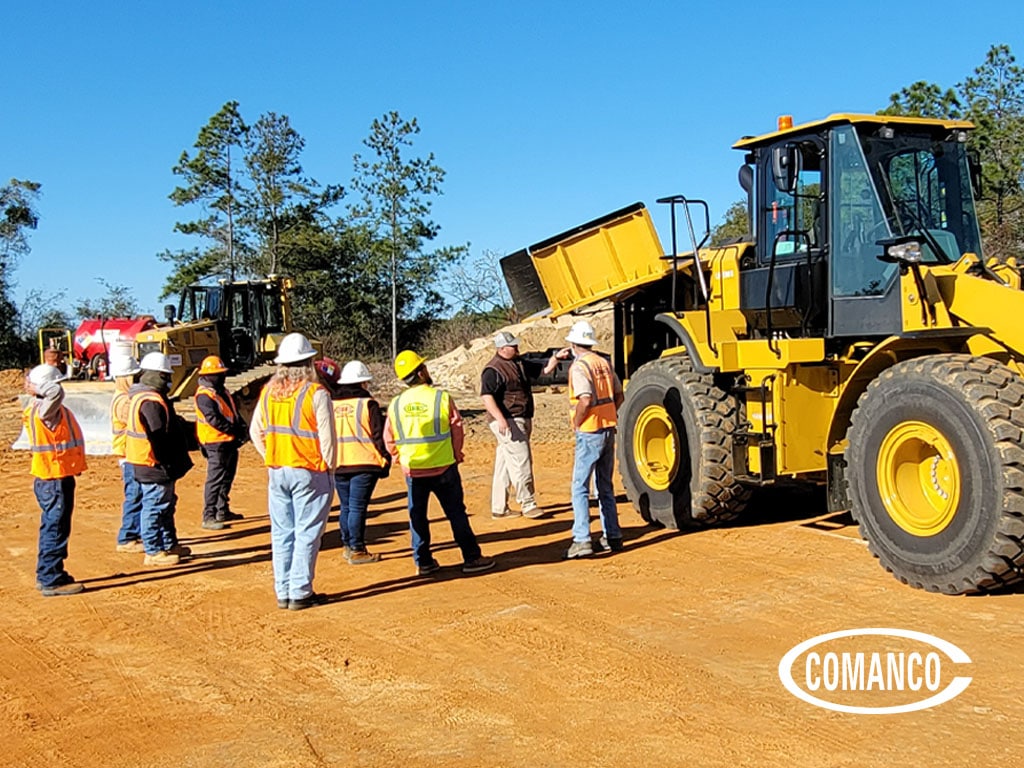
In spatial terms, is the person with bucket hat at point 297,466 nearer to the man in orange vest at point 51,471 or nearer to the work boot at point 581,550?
the man in orange vest at point 51,471

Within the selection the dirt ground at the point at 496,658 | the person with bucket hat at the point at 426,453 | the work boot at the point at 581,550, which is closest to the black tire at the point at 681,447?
the dirt ground at the point at 496,658

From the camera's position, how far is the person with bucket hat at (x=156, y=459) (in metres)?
8.06

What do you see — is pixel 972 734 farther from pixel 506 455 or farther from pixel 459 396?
pixel 459 396

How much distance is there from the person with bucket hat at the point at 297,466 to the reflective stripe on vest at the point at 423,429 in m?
0.79

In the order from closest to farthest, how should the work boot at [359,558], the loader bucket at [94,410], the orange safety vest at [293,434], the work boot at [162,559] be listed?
1. the orange safety vest at [293,434]
2. the work boot at [359,558]
3. the work boot at [162,559]
4. the loader bucket at [94,410]

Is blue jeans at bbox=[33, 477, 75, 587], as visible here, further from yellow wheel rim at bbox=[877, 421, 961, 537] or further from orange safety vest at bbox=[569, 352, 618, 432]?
yellow wheel rim at bbox=[877, 421, 961, 537]

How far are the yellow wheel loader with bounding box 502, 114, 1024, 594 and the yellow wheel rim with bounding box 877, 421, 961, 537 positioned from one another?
A: 12 mm

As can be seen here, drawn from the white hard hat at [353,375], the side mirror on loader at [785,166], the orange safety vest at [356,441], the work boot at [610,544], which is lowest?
the work boot at [610,544]

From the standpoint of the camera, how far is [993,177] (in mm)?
21531

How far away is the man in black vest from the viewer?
947 cm

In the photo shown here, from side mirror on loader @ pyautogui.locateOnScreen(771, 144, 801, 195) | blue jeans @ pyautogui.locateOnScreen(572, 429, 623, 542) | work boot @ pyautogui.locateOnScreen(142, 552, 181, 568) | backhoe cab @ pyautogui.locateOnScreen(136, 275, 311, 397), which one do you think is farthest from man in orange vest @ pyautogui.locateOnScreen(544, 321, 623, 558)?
backhoe cab @ pyautogui.locateOnScreen(136, 275, 311, 397)

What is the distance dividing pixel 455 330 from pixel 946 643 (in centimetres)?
2746

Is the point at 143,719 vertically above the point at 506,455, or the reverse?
the point at 506,455

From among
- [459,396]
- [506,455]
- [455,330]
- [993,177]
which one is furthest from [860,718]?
[455,330]
